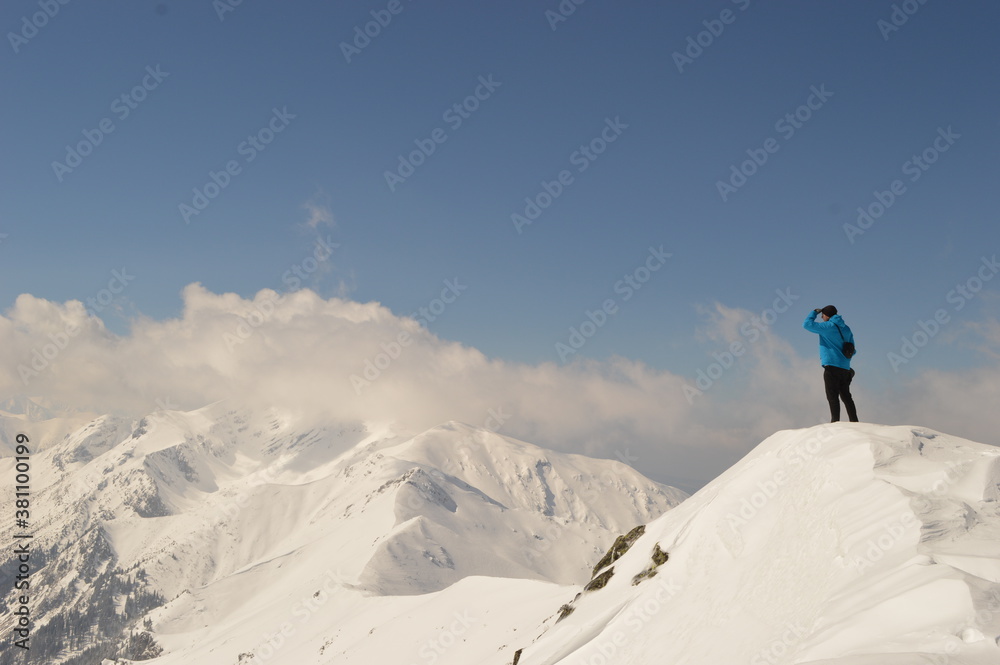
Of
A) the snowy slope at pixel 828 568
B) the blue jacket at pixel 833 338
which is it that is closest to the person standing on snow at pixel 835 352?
the blue jacket at pixel 833 338

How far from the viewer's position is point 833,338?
667 inches

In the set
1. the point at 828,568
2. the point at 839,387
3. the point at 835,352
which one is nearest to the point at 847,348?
the point at 835,352

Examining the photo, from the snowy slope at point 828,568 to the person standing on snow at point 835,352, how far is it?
3.43ft

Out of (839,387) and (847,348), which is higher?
(847,348)

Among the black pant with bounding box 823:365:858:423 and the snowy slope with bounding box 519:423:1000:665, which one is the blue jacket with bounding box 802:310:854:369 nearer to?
the black pant with bounding box 823:365:858:423

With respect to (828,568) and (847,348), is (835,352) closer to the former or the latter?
(847,348)

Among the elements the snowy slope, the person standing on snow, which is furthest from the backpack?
the snowy slope

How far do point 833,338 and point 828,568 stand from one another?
7.80 m

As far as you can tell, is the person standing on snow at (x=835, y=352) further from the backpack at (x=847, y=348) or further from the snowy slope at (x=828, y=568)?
the snowy slope at (x=828, y=568)

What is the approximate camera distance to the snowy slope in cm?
783

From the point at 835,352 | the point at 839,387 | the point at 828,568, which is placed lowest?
the point at 828,568

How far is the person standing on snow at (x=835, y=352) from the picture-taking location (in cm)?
1694

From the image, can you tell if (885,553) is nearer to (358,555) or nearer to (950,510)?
(950,510)

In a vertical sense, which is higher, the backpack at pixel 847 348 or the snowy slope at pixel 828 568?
the backpack at pixel 847 348
